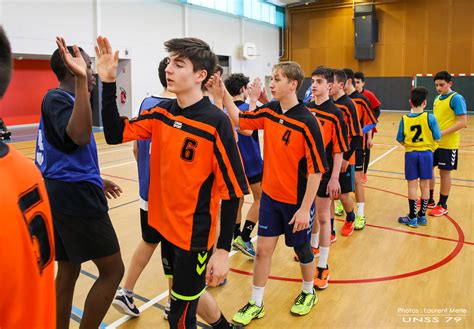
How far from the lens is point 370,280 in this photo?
385cm

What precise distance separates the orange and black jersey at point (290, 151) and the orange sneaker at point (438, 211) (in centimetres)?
344

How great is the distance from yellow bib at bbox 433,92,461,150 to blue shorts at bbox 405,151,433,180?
61 centimetres

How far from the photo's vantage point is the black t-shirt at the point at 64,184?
2.13 m

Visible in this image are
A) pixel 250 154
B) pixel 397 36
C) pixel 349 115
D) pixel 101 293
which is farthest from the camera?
pixel 397 36

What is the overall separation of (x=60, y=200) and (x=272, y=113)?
162 centimetres

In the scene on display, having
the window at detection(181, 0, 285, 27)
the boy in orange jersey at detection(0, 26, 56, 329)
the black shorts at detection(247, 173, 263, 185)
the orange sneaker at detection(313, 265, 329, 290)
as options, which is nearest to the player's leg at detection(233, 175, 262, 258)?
the black shorts at detection(247, 173, 263, 185)

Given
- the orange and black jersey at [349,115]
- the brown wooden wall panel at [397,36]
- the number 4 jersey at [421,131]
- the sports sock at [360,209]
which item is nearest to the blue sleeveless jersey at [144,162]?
the orange and black jersey at [349,115]

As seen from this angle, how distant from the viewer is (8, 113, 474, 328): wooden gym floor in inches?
126

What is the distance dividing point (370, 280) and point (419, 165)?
6.82 ft

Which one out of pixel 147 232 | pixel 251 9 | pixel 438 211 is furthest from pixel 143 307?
pixel 251 9

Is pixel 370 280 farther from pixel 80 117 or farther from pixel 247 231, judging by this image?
pixel 80 117

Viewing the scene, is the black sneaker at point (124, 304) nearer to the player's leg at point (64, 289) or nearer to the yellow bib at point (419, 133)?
the player's leg at point (64, 289)

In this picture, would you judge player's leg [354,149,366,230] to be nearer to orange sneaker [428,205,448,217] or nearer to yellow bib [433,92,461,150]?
orange sneaker [428,205,448,217]

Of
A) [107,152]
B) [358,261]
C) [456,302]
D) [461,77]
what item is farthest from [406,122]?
[461,77]
